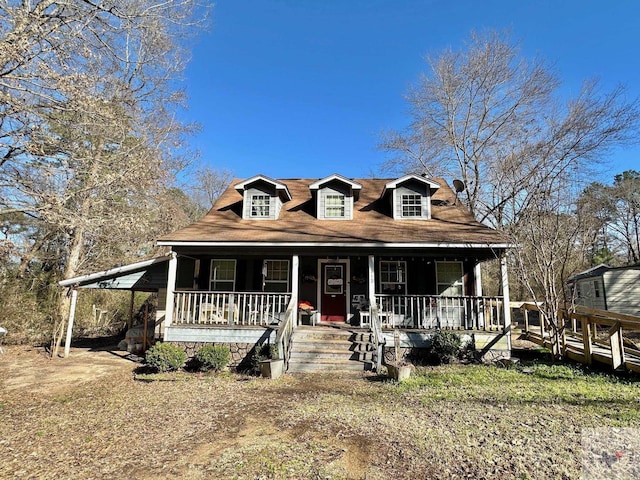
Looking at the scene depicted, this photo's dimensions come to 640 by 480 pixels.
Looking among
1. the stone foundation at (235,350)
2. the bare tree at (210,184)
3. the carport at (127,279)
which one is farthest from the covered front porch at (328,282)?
the bare tree at (210,184)

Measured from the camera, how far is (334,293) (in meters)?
11.9

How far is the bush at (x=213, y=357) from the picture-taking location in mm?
8789

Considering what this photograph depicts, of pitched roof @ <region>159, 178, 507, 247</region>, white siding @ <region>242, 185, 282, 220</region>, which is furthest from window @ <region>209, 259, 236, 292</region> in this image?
white siding @ <region>242, 185, 282, 220</region>

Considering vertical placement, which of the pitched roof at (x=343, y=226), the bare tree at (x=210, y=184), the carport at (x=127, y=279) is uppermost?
the bare tree at (x=210, y=184)

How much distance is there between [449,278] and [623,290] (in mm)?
15279

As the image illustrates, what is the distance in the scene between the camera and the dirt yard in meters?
3.89

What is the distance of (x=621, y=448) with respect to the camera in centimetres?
418

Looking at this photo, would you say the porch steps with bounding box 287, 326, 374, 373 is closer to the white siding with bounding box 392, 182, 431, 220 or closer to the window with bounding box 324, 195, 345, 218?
the window with bounding box 324, 195, 345, 218

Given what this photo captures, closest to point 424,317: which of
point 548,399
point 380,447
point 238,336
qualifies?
point 548,399

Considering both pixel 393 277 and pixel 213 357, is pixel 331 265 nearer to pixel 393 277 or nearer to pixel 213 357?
pixel 393 277

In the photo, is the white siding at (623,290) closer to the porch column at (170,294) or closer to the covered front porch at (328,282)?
the covered front porch at (328,282)

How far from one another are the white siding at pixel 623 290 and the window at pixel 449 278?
14301 mm

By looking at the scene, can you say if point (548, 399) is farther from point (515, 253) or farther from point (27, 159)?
point (27, 159)

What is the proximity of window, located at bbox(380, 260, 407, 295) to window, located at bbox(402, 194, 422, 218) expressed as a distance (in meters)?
1.93
